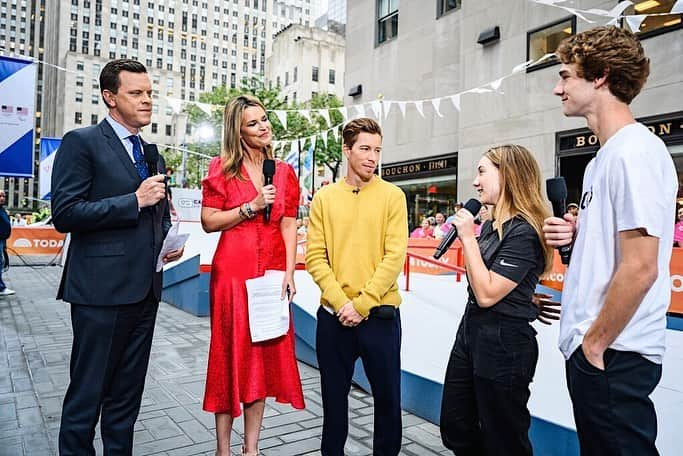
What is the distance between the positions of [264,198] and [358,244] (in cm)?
58

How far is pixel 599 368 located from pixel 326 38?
204ft

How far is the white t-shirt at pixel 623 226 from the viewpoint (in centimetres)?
145

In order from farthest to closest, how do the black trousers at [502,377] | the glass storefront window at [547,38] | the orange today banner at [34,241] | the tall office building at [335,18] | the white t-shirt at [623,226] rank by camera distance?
the tall office building at [335,18] < the orange today banner at [34,241] < the glass storefront window at [547,38] < the black trousers at [502,377] < the white t-shirt at [623,226]

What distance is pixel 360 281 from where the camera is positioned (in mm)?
2664

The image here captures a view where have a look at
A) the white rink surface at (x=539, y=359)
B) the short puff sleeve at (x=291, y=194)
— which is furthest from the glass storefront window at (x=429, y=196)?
the short puff sleeve at (x=291, y=194)

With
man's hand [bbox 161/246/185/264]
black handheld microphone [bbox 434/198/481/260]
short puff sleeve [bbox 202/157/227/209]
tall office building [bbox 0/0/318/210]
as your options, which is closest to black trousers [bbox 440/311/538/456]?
black handheld microphone [bbox 434/198/481/260]

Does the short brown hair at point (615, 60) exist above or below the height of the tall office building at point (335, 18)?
below

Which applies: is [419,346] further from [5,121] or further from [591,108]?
[5,121]

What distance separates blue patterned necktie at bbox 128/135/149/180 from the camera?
264 cm

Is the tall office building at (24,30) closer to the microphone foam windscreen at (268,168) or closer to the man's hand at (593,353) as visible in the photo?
the microphone foam windscreen at (268,168)

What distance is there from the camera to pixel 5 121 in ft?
17.9

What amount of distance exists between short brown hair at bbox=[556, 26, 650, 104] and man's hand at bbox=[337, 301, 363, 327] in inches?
60.3

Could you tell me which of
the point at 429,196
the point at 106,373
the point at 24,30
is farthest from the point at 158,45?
the point at 106,373

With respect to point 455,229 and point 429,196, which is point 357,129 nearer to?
point 455,229
